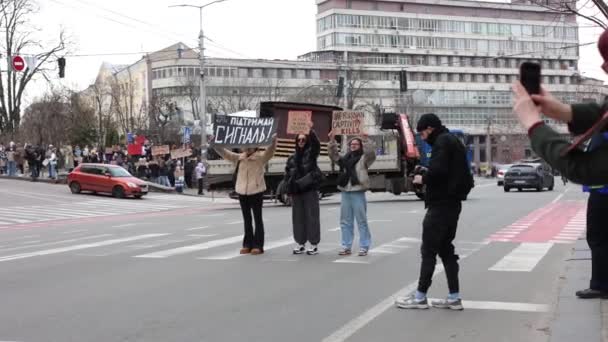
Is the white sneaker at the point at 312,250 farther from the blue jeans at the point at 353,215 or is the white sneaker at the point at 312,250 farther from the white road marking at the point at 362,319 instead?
the white road marking at the point at 362,319

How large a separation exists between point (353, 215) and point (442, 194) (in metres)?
4.63

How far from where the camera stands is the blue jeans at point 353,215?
12164mm

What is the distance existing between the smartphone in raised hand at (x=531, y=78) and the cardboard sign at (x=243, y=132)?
9.88 meters

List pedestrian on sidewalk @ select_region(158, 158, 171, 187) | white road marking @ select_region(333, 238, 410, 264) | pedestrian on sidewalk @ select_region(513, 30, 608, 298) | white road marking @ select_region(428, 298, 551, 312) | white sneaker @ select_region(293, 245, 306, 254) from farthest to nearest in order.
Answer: pedestrian on sidewalk @ select_region(158, 158, 171, 187)
white sneaker @ select_region(293, 245, 306, 254)
white road marking @ select_region(333, 238, 410, 264)
white road marking @ select_region(428, 298, 551, 312)
pedestrian on sidewalk @ select_region(513, 30, 608, 298)

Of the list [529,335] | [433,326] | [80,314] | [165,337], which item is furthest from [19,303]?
[529,335]

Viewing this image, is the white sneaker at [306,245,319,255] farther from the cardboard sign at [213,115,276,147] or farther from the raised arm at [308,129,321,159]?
the cardboard sign at [213,115,276,147]

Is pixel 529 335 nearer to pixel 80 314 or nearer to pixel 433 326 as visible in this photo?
pixel 433 326

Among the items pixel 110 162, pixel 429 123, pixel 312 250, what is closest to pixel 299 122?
pixel 312 250

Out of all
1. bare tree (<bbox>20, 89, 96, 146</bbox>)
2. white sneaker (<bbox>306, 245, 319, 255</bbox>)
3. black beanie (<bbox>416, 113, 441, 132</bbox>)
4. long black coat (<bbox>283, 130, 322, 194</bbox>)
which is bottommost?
white sneaker (<bbox>306, 245, 319, 255</bbox>)

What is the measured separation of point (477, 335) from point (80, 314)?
12.8 feet

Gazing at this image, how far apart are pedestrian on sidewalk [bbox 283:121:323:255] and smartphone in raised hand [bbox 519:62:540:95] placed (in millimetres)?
9004

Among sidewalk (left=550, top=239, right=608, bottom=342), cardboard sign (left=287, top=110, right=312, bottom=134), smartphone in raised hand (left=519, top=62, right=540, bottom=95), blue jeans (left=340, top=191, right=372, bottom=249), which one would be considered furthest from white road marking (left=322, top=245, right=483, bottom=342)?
cardboard sign (left=287, top=110, right=312, bottom=134)

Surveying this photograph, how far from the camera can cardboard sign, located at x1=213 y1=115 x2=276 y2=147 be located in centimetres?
1335

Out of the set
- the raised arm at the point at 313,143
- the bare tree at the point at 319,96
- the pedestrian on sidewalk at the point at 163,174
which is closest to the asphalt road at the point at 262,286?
the raised arm at the point at 313,143
